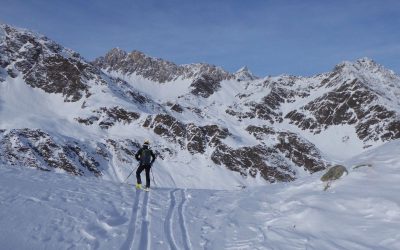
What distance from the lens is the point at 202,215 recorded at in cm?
1850

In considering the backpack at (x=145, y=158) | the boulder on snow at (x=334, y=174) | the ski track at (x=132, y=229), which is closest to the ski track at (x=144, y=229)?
the ski track at (x=132, y=229)

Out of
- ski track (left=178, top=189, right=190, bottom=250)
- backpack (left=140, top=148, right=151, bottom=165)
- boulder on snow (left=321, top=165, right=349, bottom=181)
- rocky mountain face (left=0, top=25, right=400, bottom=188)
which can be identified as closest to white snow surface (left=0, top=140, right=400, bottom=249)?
ski track (left=178, top=189, right=190, bottom=250)

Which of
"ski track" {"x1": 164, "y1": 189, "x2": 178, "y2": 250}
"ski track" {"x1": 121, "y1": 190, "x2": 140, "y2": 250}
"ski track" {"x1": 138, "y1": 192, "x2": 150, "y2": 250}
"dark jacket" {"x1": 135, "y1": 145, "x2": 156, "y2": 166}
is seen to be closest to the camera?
"ski track" {"x1": 121, "y1": 190, "x2": 140, "y2": 250}

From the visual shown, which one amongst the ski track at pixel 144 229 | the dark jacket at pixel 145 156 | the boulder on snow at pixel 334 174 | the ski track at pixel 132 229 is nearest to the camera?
the ski track at pixel 132 229

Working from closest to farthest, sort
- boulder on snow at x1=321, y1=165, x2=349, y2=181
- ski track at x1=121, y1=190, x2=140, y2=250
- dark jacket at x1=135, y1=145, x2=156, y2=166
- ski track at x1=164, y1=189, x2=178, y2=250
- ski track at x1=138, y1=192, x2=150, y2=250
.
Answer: ski track at x1=121, y1=190, x2=140, y2=250 → ski track at x1=138, y1=192, x2=150, y2=250 → ski track at x1=164, y1=189, x2=178, y2=250 → boulder on snow at x1=321, y1=165, x2=349, y2=181 → dark jacket at x1=135, y1=145, x2=156, y2=166

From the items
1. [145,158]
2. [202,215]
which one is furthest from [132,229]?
[145,158]

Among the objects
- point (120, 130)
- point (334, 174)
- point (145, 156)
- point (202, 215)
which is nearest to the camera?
point (202, 215)

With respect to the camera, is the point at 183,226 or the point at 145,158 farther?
the point at 145,158

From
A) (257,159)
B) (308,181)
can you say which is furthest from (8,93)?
(308,181)

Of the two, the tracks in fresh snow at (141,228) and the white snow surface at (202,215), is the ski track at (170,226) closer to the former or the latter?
the white snow surface at (202,215)

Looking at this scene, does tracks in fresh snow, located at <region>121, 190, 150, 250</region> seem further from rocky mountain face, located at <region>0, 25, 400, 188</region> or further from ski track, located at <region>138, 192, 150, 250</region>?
rocky mountain face, located at <region>0, 25, 400, 188</region>

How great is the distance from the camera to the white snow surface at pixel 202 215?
1360 cm

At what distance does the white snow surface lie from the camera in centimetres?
1360

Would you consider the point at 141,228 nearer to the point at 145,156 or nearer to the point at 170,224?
the point at 170,224
